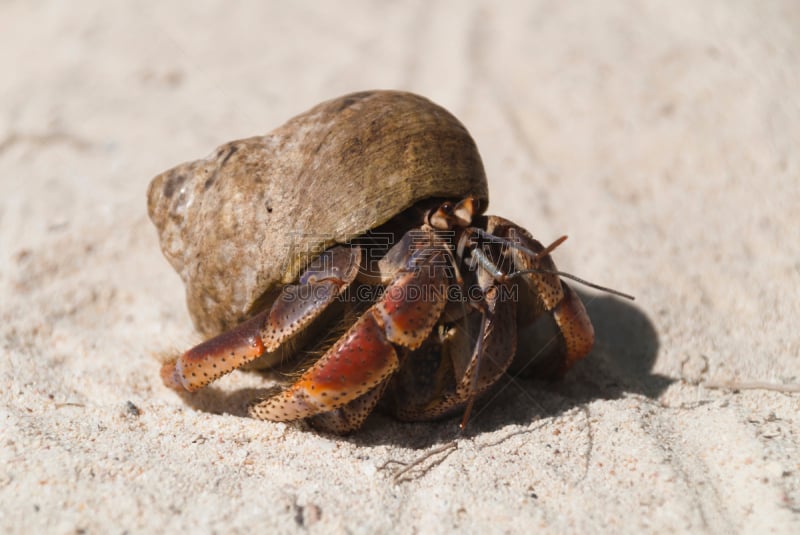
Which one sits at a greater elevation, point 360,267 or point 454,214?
point 454,214

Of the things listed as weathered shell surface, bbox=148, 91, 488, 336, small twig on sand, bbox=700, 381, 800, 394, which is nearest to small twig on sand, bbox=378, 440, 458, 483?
weathered shell surface, bbox=148, 91, 488, 336

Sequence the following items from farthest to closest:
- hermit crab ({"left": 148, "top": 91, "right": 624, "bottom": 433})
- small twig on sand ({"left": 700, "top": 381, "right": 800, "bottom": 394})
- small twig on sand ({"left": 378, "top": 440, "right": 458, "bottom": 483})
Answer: small twig on sand ({"left": 700, "top": 381, "right": 800, "bottom": 394}) → hermit crab ({"left": 148, "top": 91, "right": 624, "bottom": 433}) → small twig on sand ({"left": 378, "top": 440, "right": 458, "bottom": 483})

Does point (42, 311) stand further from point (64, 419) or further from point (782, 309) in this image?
point (782, 309)

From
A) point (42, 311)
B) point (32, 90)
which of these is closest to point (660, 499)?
point (42, 311)

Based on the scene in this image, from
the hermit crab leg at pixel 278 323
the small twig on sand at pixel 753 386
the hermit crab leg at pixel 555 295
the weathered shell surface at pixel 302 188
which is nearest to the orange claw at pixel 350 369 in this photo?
the hermit crab leg at pixel 278 323

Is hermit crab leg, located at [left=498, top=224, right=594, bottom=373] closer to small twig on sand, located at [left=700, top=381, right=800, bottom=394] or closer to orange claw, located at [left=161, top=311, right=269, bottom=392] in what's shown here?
small twig on sand, located at [left=700, top=381, right=800, bottom=394]

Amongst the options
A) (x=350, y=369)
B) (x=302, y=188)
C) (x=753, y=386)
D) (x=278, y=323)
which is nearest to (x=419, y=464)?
(x=350, y=369)

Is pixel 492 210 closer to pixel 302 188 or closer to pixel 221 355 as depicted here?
pixel 302 188
